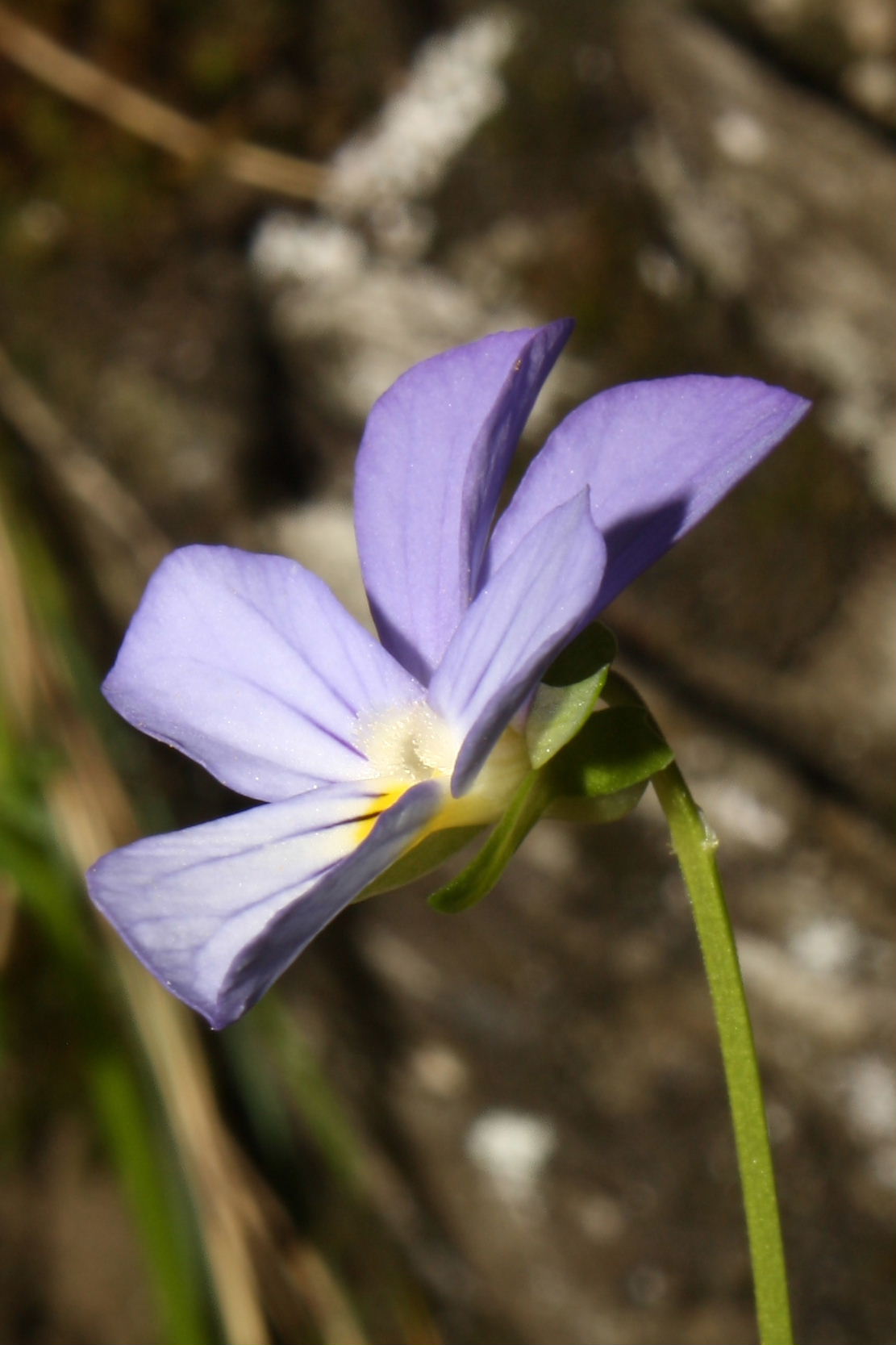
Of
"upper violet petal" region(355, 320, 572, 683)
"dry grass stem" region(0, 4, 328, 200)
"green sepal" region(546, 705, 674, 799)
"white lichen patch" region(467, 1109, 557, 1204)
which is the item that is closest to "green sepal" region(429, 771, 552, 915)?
"green sepal" region(546, 705, 674, 799)

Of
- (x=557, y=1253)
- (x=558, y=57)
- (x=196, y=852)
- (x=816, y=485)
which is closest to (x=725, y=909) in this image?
(x=196, y=852)

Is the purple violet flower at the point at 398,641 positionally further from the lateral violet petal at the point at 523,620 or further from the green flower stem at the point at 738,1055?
the green flower stem at the point at 738,1055

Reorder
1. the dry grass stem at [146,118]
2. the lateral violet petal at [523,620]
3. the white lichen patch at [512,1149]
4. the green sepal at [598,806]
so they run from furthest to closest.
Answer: the white lichen patch at [512,1149] < the dry grass stem at [146,118] < the green sepal at [598,806] < the lateral violet petal at [523,620]

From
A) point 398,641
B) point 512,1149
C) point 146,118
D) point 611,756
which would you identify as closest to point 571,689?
point 611,756

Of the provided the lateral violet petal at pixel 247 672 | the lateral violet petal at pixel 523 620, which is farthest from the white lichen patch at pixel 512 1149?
the lateral violet petal at pixel 523 620

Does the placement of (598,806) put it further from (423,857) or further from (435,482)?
(435,482)

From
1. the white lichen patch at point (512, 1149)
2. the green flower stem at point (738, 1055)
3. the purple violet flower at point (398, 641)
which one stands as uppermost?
the purple violet flower at point (398, 641)
